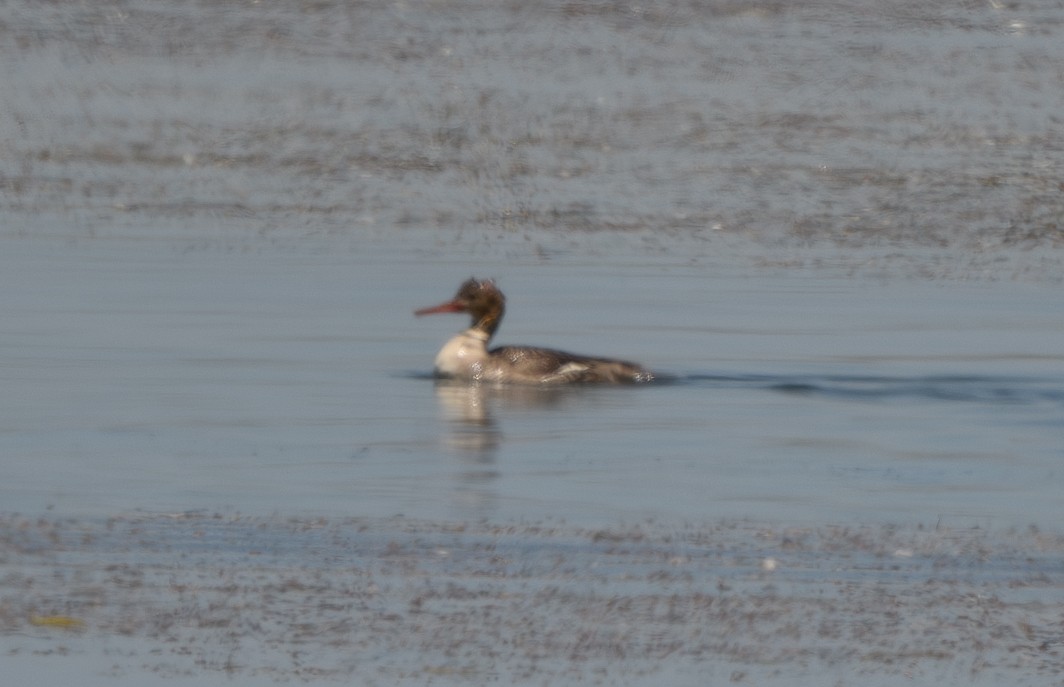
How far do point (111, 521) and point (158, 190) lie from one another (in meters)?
11.2

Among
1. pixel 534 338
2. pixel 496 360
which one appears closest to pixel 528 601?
pixel 496 360

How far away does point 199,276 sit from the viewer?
17.4 meters

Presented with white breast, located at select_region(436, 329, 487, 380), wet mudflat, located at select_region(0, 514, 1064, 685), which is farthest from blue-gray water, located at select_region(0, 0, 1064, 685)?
white breast, located at select_region(436, 329, 487, 380)

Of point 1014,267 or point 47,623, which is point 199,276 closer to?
point 1014,267

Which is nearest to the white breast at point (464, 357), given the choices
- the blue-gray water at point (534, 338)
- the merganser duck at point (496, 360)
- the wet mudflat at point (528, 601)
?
the merganser duck at point (496, 360)

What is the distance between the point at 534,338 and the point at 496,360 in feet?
2.94

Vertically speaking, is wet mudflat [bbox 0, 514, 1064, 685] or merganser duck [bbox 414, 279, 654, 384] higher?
merganser duck [bbox 414, 279, 654, 384]

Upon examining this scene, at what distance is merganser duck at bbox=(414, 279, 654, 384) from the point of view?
14852 mm

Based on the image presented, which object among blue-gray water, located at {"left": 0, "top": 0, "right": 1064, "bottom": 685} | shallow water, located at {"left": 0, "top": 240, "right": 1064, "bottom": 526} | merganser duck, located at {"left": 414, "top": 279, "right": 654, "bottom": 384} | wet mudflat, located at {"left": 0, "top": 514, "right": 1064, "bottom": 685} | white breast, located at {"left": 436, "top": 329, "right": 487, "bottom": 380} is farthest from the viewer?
white breast, located at {"left": 436, "top": 329, "right": 487, "bottom": 380}

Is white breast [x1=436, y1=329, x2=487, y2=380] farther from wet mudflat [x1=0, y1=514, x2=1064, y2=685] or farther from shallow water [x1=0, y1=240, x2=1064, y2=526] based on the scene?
wet mudflat [x1=0, y1=514, x2=1064, y2=685]

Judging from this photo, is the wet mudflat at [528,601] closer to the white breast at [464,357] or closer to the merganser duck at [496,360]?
the merganser duck at [496,360]

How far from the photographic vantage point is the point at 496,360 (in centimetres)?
1582

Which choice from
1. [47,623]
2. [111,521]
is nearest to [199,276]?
[111,521]

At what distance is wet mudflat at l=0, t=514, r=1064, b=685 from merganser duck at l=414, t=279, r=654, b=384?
4.57 m
